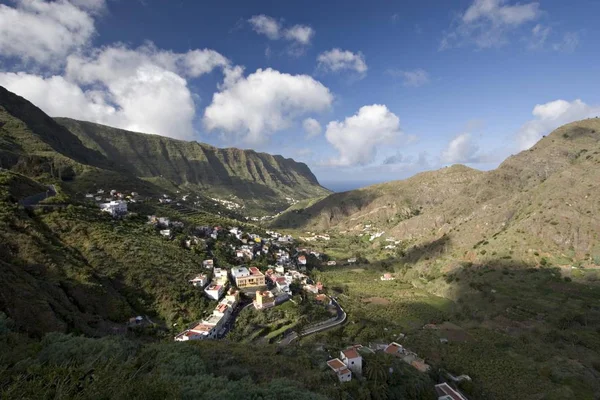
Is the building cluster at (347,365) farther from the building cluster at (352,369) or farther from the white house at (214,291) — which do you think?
the white house at (214,291)

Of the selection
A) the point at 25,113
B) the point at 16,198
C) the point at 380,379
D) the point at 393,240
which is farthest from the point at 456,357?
the point at 25,113

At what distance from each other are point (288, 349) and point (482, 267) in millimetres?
42457

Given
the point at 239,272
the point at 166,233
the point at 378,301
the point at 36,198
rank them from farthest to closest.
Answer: the point at 166,233, the point at 378,301, the point at 239,272, the point at 36,198

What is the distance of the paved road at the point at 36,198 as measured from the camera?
35.9 m

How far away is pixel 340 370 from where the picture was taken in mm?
19750

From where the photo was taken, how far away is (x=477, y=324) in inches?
1491

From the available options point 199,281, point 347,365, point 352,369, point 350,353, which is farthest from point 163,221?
point 352,369

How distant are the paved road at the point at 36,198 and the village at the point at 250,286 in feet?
22.8

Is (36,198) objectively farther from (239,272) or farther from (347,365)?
(347,365)

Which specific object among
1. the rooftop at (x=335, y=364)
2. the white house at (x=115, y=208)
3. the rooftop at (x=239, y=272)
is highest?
the white house at (x=115, y=208)

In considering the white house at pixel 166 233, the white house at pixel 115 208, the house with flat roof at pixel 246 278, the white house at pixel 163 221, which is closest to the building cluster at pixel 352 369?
the house with flat roof at pixel 246 278

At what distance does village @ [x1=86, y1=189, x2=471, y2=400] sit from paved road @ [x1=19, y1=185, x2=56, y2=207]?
6.96m

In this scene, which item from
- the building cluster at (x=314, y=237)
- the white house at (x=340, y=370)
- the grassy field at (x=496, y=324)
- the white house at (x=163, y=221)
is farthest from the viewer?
the building cluster at (x=314, y=237)

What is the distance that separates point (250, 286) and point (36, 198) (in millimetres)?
29703
